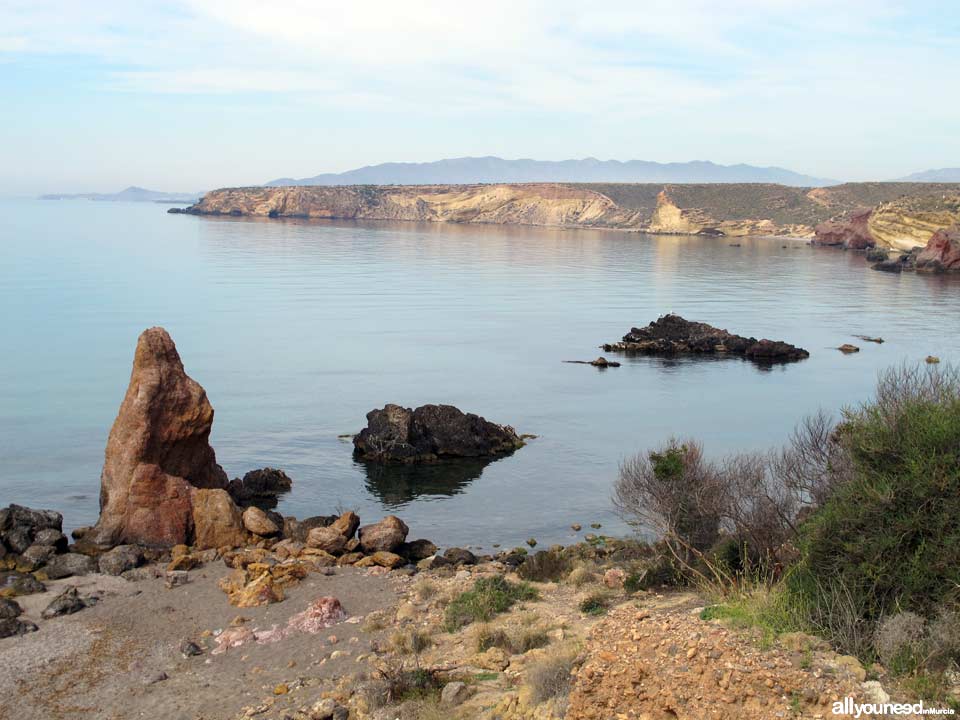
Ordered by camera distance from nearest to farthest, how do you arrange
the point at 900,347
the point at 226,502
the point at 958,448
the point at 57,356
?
the point at 958,448, the point at 226,502, the point at 57,356, the point at 900,347

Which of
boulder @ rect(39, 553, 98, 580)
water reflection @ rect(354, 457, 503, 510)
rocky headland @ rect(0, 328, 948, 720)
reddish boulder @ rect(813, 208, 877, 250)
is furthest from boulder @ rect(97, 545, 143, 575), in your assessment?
reddish boulder @ rect(813, 208, 877, 250)

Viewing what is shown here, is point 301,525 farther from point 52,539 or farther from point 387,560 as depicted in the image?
point 52,539

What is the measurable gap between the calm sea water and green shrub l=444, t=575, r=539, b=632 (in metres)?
5.77

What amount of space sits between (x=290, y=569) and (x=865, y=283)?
260ft

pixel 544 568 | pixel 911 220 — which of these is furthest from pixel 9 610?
pixel 911 220

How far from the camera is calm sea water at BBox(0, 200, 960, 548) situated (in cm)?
2739

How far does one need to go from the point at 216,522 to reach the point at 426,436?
1063 cm

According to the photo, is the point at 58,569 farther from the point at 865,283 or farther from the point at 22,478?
the point at 865,283

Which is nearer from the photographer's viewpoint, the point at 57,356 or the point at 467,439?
the point at 467,439

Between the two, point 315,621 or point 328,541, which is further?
point 328,541

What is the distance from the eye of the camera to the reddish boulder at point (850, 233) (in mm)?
129125

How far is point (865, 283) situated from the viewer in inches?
3398

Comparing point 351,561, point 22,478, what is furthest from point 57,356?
point 351,561

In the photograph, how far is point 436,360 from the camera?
47.1m
